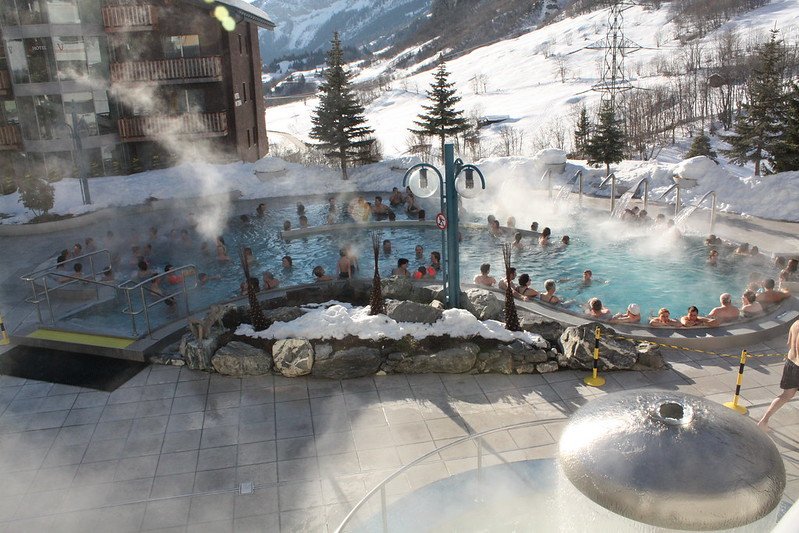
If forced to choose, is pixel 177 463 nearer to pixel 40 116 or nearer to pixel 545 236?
pixel 545 236

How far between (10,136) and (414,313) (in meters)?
21.3

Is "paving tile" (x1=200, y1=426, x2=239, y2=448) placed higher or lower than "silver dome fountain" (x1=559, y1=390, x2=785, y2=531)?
lower

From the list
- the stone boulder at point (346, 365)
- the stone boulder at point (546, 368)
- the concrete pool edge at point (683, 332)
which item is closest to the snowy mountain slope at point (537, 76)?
the concrete pool edge at point (683, 332)

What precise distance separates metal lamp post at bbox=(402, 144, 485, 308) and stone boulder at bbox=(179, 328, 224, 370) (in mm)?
3898

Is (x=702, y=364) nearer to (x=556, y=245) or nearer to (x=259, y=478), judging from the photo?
(x=259, y=478)

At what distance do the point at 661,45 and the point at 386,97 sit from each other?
37.1 meters

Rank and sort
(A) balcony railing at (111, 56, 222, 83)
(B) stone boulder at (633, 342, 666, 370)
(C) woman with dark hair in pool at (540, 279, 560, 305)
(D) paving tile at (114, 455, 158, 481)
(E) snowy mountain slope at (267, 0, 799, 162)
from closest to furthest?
(D) paving tile at (114, 455, 158, 481) < (B) stone boulder at (633, 342, 666, 370) < (C) woman with dark hair in pool at (540, 279, 560, 305) < (A) balcony railing at (111, 56, 222, 83) < (E) snowy mountain slope at (267, 0, 799, 162)

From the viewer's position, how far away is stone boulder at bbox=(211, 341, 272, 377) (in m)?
9.23

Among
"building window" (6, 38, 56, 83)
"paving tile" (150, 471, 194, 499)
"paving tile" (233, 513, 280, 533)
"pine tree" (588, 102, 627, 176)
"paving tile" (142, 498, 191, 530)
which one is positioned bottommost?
"paving tile" (233, 513, 280, 533)

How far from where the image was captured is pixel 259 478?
272 inches

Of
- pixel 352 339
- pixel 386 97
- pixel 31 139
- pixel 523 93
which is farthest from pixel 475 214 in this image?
pixel 386 97

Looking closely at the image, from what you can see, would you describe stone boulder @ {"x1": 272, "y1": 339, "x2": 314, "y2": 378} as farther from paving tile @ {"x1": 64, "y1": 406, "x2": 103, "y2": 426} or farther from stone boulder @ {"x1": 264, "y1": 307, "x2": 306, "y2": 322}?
paving tile @ {"x1": 64, "y1": 406, "x2": 103, "y2": 426}

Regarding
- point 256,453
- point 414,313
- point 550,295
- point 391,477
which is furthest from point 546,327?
point 391,477

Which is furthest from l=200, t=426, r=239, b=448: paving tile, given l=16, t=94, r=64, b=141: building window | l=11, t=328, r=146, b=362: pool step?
l=16, t=94, r=64, b=141: building window
